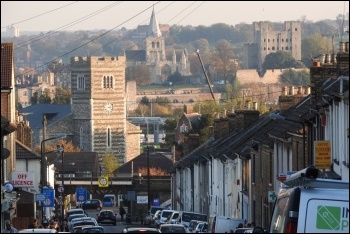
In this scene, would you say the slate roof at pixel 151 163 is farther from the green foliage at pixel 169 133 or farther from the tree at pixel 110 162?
the green foliage at pixel 169 133

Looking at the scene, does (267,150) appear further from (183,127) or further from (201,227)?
(183,127)

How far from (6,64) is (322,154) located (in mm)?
18871

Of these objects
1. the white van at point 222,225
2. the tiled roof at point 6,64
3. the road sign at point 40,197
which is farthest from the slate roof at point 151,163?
the white van at point 222,225

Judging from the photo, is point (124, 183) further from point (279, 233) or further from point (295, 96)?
point (279, 233)

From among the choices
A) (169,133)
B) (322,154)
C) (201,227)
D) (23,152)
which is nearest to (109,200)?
(169,133)

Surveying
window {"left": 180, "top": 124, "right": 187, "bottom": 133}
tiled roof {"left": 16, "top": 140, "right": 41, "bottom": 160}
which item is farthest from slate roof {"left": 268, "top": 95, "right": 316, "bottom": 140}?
window {"left": 180, "top": 124, "right": 187, "bottom": 133}

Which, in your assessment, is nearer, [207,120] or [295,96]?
[295,96]

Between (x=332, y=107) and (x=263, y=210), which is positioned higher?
(x=332, y=107)

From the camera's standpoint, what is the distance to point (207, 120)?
114 m

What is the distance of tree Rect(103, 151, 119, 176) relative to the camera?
585ft

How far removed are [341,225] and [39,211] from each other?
4616 cm

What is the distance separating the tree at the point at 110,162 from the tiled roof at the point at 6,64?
11775cm

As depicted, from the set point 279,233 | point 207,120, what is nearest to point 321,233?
point 279,233

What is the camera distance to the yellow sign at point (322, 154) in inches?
1469
